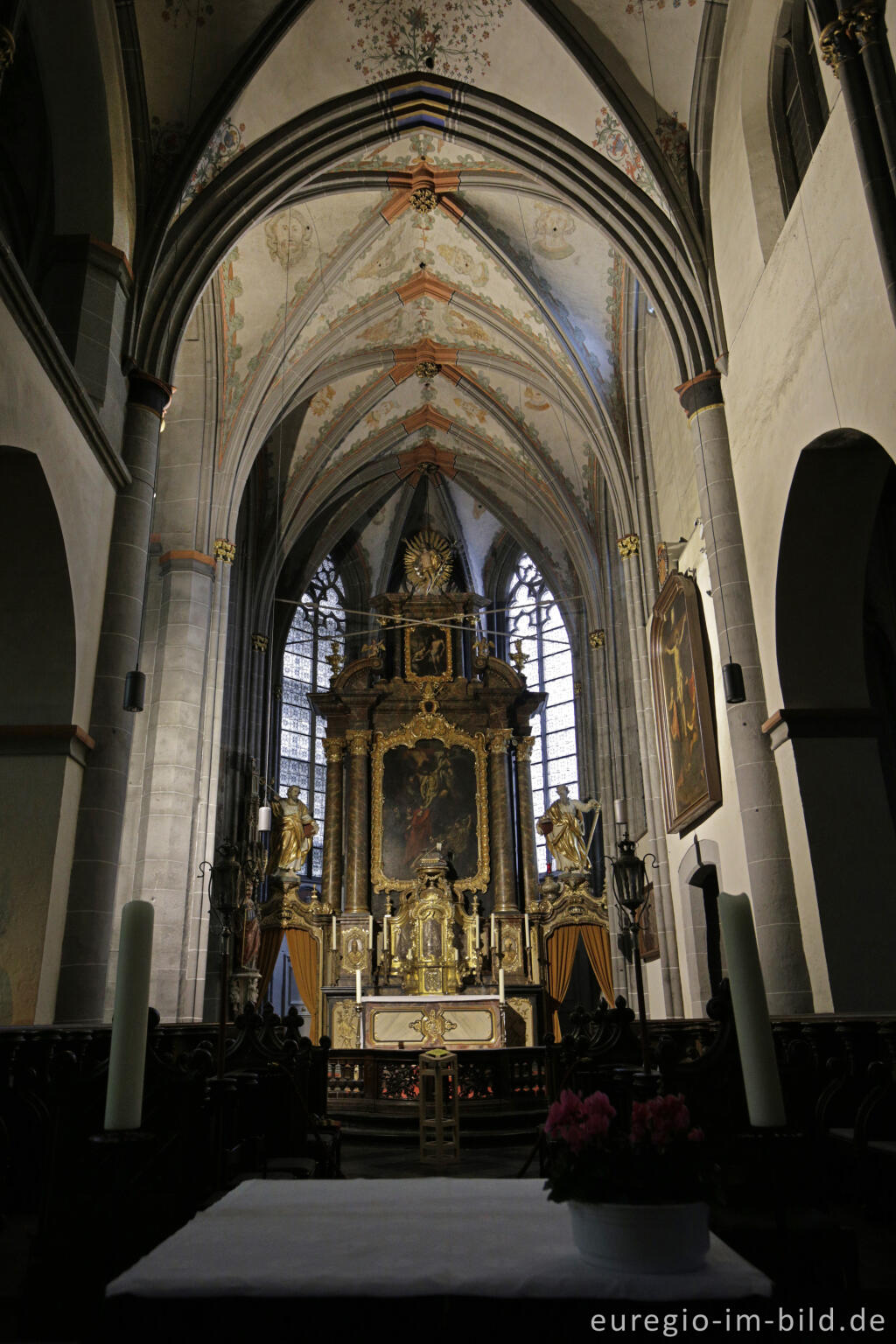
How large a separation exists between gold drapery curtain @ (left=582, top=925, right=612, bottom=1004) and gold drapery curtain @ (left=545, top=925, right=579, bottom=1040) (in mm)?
213

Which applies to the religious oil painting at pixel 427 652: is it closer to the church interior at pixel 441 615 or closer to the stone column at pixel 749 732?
the church interior at pixel 441 615

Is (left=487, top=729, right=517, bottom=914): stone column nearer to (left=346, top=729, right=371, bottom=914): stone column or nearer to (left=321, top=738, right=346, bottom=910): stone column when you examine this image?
(left=346, top=729, right=371, bottom=914): stone column

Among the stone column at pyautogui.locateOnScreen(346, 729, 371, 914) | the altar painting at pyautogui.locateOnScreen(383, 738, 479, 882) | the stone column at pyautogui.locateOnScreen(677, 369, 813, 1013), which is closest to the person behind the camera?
the stone column at pyautogui.locateOnScreen(677, 369, 813, 1013)

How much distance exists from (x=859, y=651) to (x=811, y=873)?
1.72 meters

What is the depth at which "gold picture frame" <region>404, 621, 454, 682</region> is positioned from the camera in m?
18.3

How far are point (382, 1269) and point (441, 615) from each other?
17216 millimetres

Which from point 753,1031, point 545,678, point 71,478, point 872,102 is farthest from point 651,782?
point 753,1031

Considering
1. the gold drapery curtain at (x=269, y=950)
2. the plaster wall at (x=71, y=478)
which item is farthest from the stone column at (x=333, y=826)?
the plaster wall at (x=71, y=478)

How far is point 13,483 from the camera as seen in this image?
7.13 m

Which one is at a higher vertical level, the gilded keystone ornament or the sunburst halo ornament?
the gilded keystone ornament

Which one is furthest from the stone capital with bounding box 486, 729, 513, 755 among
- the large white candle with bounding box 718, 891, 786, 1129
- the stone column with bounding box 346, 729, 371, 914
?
the large white candle with bounding box 718, 891, 786, 1129

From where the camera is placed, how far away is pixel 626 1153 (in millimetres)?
1531

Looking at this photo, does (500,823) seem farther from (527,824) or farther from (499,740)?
(499,740)

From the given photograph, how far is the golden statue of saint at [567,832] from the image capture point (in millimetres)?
16031
